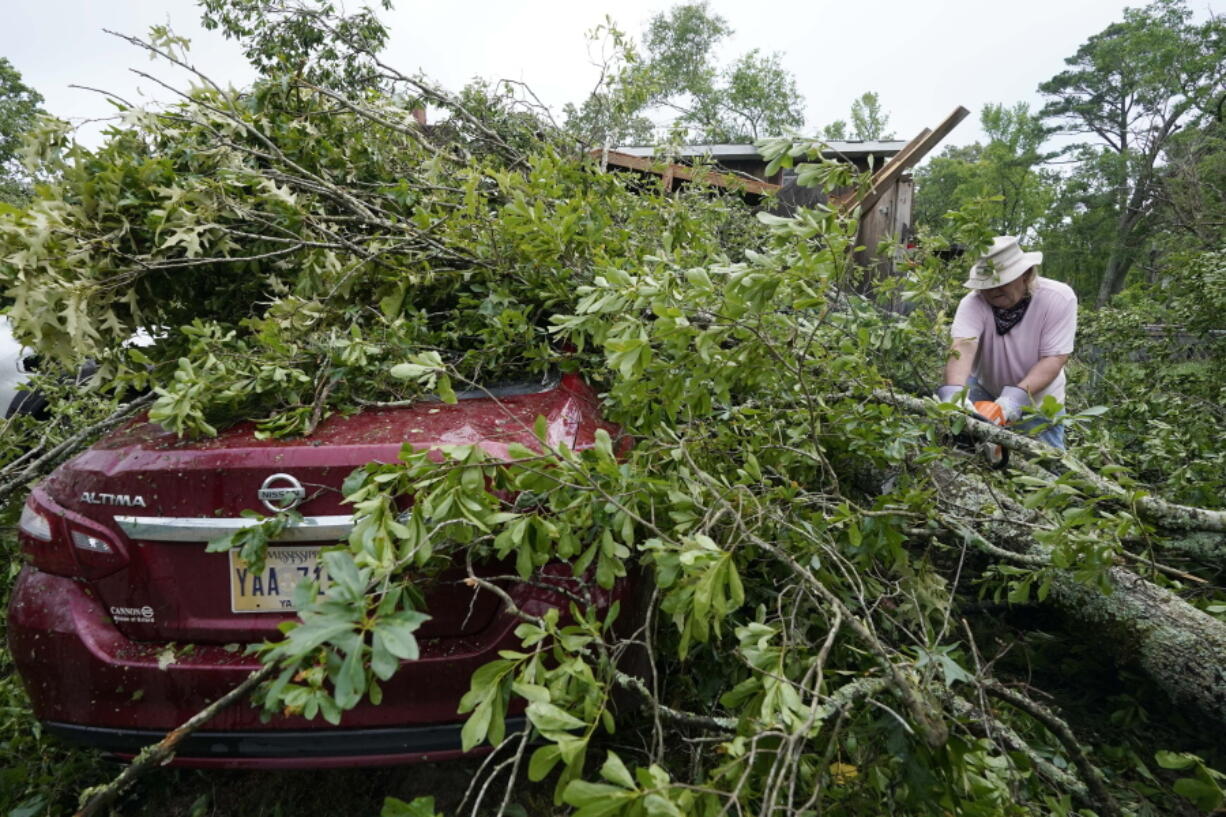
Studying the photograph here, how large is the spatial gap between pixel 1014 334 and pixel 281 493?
11.7ft

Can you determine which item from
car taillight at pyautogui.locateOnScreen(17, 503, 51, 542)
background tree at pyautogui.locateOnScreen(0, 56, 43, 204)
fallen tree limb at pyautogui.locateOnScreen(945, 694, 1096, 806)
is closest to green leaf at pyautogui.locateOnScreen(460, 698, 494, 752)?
fallen tree limb at pyautogui.locateOnScreen(945, 694, 1096, 806)

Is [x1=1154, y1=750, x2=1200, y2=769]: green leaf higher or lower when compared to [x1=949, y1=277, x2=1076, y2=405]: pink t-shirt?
lower

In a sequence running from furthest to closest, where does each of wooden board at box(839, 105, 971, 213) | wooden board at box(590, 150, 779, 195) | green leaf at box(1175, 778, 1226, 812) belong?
wooden board at box(839, 105, 971, 213)
wooden board at box(590, 150, 779, 195)
green leaf at box(1175, 778, 1226, 812)

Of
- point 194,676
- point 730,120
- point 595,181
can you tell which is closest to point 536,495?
point 194,676

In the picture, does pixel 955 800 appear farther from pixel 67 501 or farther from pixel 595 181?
pixel 595 181

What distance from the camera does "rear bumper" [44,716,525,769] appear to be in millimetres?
1841

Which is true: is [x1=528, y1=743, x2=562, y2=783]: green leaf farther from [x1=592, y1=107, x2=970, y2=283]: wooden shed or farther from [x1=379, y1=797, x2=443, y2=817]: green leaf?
[x1=592, y1=107, x2=970, y2=283]: wooden shed

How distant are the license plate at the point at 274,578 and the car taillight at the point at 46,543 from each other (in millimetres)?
498

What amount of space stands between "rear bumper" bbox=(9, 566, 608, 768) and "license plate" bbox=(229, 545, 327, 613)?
15 cm

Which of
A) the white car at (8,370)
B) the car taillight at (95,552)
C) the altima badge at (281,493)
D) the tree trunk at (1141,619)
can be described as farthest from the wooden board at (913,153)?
the white car at (8,370)

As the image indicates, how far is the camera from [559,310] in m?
2.88

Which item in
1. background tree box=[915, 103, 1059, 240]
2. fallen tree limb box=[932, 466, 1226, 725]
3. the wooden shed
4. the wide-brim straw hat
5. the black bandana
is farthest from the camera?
background tree box=[915, 103, 1059, 240]

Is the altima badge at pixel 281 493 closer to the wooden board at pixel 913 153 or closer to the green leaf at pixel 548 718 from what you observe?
the green leaf at pixel 548 718

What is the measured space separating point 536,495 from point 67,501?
1.41 meters
